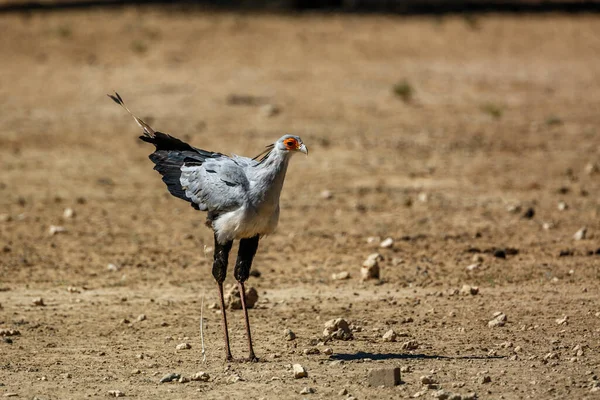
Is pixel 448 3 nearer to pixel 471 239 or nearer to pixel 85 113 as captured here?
pixel 85 113

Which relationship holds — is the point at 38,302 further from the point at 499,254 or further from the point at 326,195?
the point at 326,195

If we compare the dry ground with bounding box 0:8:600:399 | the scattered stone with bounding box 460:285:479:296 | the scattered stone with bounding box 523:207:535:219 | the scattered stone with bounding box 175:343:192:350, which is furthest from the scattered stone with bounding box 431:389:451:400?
the scattered stone with bounding box 523:207:535:219

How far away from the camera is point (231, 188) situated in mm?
6574

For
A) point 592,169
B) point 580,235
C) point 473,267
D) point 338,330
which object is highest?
point 338,330

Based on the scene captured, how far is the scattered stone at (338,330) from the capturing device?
23.2ft

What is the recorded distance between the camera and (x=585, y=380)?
20.0ft

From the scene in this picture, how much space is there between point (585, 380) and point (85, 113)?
12133 mm

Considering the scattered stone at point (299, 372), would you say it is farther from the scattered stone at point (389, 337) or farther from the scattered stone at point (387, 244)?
the scattered stone at point (387, 244)

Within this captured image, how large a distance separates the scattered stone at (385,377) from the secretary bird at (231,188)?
0.91m

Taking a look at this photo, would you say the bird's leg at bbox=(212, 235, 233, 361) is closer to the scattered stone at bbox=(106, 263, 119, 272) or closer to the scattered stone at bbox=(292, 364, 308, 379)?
the scattered stone at bbox=(292, 364, 308, 379)

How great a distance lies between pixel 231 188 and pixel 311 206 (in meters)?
4.90

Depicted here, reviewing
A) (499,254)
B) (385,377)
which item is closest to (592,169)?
(499,254)

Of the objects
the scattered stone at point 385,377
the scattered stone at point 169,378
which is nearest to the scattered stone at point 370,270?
the scattered stone at point 385,377

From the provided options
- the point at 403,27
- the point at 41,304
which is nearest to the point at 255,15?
the point at 403,27
